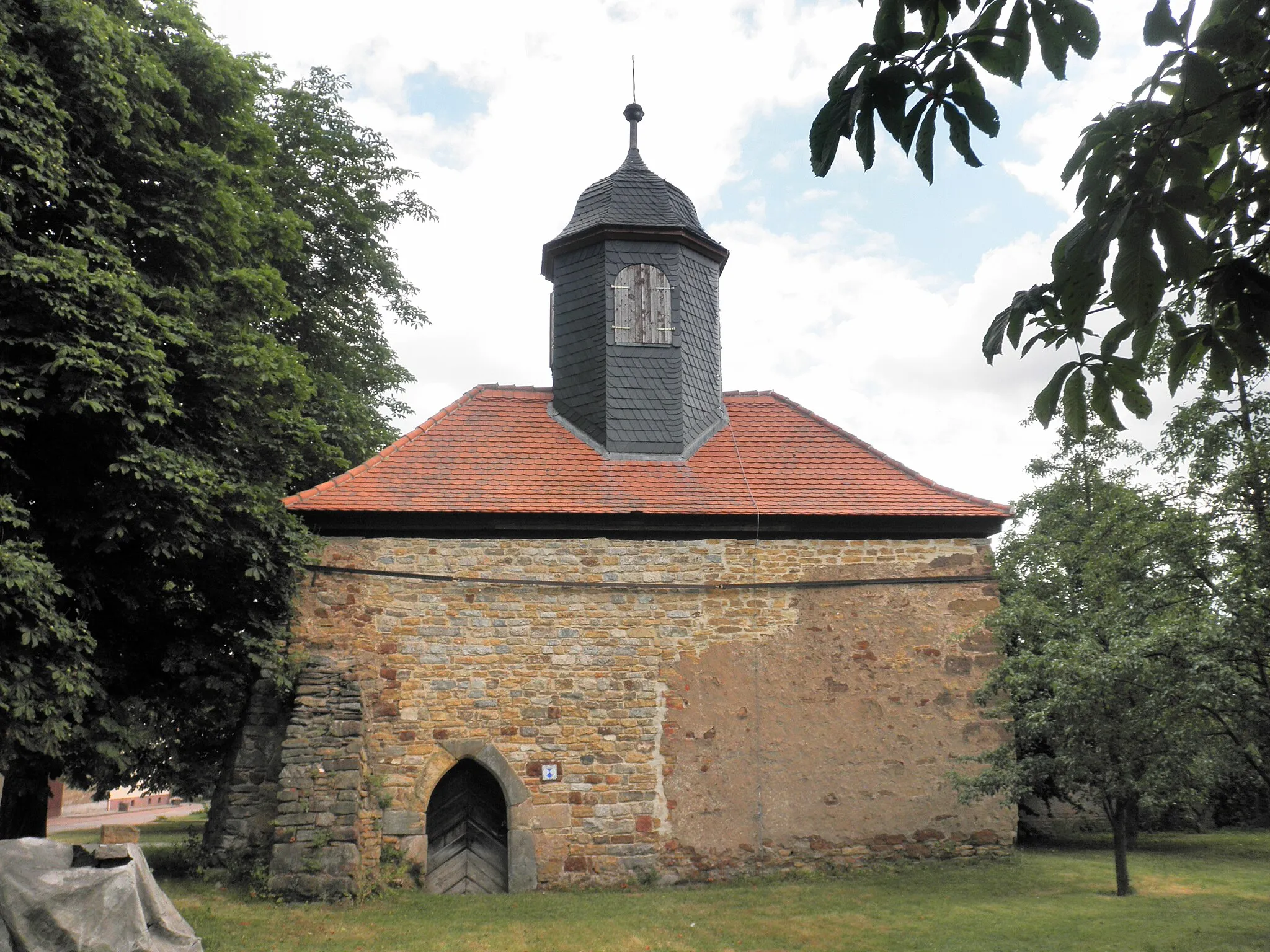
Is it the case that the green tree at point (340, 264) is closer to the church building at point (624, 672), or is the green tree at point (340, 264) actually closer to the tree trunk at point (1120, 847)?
the church building at point (624, 672)

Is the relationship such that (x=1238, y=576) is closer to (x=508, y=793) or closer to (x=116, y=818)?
(x=508, y=793)

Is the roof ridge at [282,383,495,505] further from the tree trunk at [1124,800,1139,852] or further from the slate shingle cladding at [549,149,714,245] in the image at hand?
the tree trunk at [1124,800,1139,852]

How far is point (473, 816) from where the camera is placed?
431 inches

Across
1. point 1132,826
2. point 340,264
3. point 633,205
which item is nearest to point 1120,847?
point 1132,826

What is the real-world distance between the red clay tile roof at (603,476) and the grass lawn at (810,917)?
429cm

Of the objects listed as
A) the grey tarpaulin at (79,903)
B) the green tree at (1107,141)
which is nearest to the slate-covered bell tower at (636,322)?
the grey tarpaulin at (79,903)

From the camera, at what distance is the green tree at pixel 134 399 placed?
8.39 m

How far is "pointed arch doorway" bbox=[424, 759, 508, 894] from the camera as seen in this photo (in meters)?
10.6

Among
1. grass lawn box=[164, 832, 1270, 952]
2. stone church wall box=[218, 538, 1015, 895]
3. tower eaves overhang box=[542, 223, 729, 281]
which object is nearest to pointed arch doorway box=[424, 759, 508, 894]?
stone church wall box=[218, 538, 1015, 895]

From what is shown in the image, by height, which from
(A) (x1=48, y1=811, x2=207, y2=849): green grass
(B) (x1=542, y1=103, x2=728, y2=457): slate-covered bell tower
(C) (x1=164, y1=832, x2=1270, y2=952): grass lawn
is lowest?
(A) (x1=48, y1=811, x2=207, y2=849): green grass

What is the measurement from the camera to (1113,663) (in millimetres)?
7758

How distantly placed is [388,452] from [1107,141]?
1096 centimetres

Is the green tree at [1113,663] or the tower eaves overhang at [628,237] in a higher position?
the tower eaves overhang at [628,237]

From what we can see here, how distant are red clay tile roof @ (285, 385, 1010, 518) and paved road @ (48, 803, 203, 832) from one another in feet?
39.2
